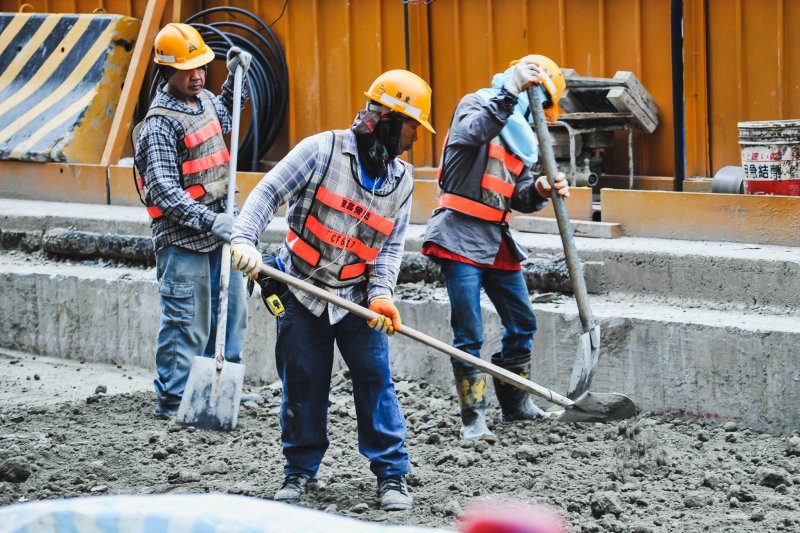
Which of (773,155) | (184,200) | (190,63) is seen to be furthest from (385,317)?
(773,155)

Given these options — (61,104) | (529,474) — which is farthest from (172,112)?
(61,104)

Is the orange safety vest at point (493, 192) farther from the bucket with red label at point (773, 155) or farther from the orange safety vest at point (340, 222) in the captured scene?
the bucket with red label at point (773, 155)

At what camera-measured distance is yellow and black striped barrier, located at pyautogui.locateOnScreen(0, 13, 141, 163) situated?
10.5 meters

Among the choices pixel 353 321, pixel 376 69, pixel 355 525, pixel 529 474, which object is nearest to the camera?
pixel 355 525

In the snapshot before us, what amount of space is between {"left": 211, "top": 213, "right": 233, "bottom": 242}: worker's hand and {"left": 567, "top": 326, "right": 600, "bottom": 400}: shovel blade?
1935 mm

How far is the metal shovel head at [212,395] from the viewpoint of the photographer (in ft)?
20.5

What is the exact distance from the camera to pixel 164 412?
6844 mm

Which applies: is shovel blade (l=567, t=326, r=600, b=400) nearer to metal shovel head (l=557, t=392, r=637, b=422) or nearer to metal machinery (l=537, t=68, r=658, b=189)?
metal shovel head (l=557, t=392, r=637, b=422)

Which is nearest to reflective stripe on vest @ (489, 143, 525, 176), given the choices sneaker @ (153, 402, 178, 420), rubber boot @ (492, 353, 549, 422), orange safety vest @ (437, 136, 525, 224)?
orange safety vest @ (437, 136, 525, 224)

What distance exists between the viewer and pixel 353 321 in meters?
5.11

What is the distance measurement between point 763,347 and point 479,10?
4.15m

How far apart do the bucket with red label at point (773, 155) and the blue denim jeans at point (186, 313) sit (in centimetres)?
311

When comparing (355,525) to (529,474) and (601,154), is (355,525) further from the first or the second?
(601,154)

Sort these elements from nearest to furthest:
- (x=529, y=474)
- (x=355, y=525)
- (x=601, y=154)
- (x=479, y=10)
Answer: (x=355, y=525), (x=529, y=474), (x=601, y=154), (x=479, y=10)
